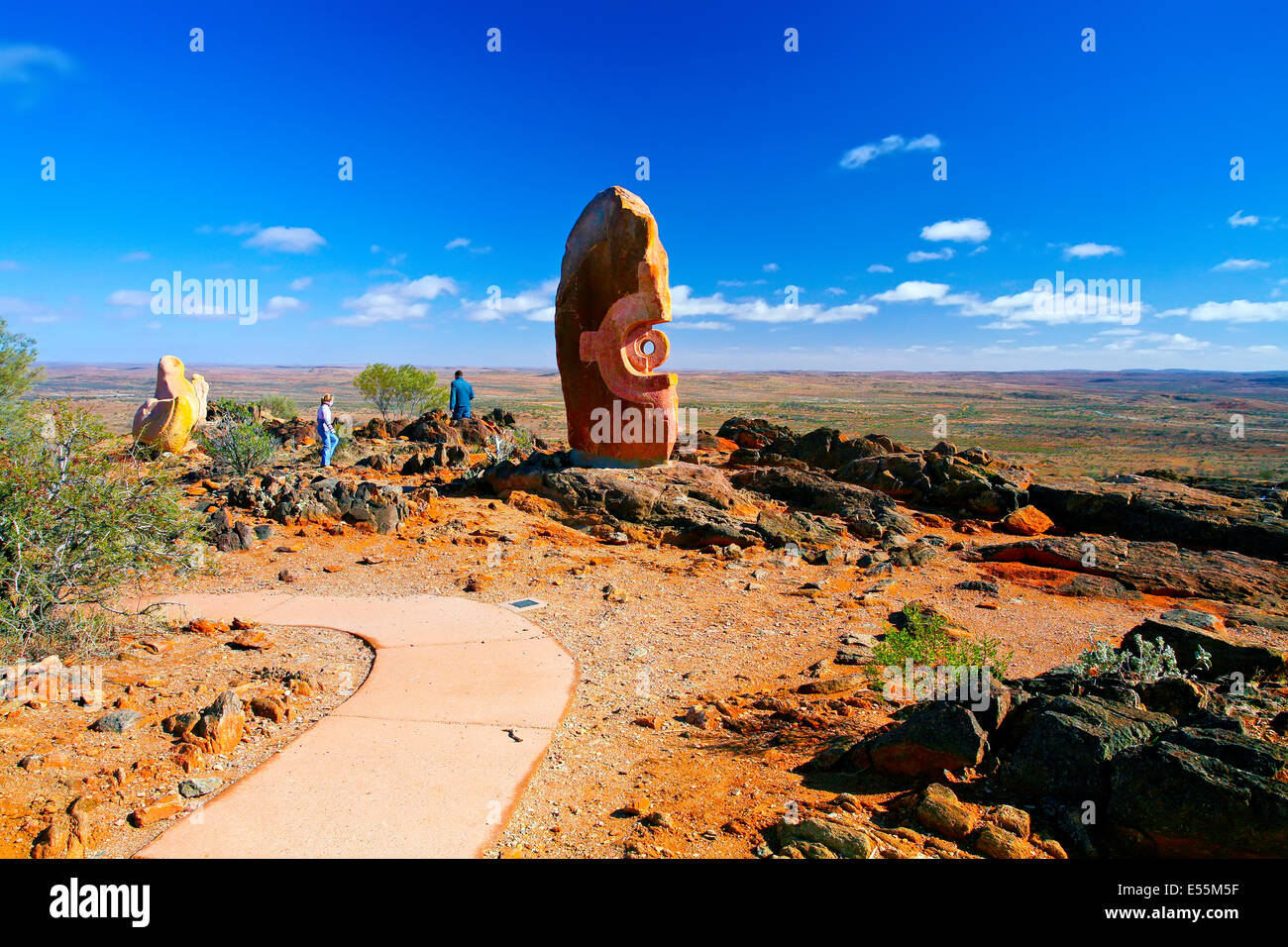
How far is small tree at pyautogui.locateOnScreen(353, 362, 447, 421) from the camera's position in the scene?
1019 inches

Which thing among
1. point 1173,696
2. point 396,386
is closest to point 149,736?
point 1173,696

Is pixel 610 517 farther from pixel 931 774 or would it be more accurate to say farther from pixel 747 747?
pixel 931 774

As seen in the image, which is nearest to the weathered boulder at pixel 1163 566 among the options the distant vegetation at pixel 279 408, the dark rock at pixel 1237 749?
the dark rock at pixel 1237 749

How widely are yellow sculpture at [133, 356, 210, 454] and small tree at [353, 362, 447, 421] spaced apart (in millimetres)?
9226

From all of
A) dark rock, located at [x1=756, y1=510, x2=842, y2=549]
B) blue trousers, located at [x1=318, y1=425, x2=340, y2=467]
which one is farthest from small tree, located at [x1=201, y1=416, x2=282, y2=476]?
dark rock, located at [x1=756, y1=510, x2=842, y2=549]

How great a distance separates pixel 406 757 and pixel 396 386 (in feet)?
78.5

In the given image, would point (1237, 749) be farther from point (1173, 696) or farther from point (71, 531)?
point (71, 531)

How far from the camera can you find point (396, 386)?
1027 inches

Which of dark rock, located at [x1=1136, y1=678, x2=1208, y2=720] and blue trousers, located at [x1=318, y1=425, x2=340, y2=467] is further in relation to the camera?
blue trousers, located at [x1=318, y1=425, x2=340, y2=467]

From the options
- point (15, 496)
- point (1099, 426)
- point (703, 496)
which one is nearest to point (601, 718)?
point (15, 496)

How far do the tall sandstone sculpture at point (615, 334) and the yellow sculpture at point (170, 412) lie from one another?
9.22 metres

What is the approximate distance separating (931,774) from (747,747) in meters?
1.03

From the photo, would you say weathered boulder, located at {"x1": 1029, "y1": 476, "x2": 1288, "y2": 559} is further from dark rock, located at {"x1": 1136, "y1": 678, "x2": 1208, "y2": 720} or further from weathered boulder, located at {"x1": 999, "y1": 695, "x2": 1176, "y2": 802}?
weathered boulder, located at {"x1": 999, "y1": 695, "x2": 1176, "y2": 802}

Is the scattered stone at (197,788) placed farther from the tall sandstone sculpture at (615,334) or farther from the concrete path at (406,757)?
the tall sandstone sculpture at (615,334)
